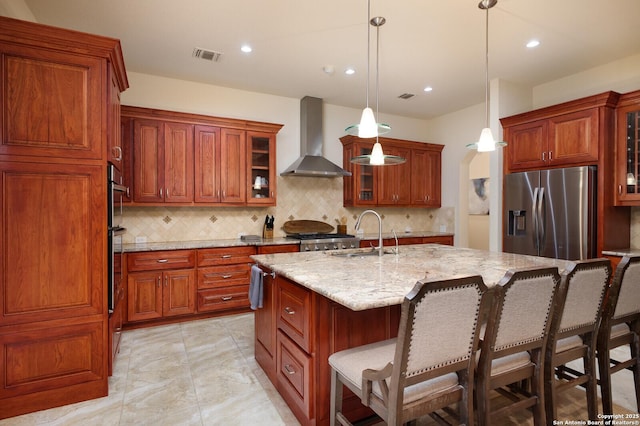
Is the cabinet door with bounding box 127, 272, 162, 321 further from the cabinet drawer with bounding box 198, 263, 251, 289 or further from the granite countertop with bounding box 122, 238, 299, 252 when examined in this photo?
the cabinet drawer with bounding box 198, 263, 251, 289

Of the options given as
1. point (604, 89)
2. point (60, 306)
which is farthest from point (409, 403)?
point (604, 89)

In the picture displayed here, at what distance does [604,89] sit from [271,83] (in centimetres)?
386

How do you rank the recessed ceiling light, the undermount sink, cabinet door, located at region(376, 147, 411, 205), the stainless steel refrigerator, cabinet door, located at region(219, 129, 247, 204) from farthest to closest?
cabinet door, located at region(376, 147, 411, 205) < cabinet door, located at region(219, 129, 247, 204) < the stainless steel refrigerator < the recessed ceiling light < the undermount sink

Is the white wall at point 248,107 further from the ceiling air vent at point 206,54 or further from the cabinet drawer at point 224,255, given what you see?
the cabinet drawer at point 224,255

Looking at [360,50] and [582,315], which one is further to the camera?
[360,50]

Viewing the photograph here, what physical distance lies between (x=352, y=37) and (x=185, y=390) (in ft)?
10.7

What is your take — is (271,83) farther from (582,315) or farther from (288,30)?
(582,315)

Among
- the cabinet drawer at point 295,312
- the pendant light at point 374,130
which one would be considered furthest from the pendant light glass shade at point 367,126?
the cabinet drawer at point 295,312

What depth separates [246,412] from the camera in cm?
211

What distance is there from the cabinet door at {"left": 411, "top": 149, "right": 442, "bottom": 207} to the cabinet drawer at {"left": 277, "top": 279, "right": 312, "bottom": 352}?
151 inches

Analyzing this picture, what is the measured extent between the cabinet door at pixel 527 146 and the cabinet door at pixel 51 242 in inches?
171

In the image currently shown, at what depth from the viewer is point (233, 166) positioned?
420cm

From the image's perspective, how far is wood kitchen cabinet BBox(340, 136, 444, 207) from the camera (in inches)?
200

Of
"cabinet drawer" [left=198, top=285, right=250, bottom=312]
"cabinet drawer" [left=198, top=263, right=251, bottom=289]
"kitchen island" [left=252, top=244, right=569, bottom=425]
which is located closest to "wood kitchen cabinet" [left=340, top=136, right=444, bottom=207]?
"cabinet drawer" [left=198, top=263, right=251, bottom=289]
